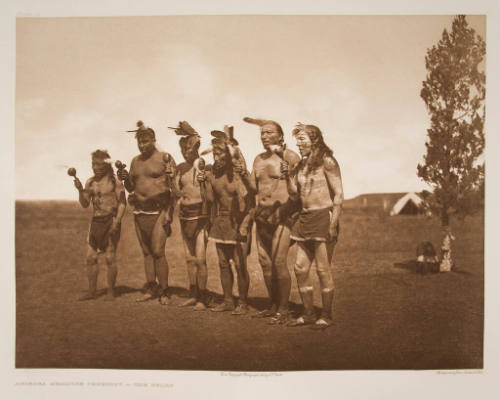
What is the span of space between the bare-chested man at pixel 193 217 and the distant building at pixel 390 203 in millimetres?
1475

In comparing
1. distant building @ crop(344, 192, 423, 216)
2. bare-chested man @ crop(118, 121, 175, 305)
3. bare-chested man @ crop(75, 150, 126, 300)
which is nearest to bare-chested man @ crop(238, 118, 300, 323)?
distant building @ crop(344, 192, 423, 216)

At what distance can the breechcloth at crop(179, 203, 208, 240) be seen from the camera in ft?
16.2

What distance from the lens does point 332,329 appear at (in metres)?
4.81

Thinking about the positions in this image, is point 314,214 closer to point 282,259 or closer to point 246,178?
point 282,259

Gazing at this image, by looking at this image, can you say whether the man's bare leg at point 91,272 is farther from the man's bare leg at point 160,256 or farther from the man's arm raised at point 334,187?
the man's arm raised at point 334,187

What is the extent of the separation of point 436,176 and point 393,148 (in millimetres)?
525

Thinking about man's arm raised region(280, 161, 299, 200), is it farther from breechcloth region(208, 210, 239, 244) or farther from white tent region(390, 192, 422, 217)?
white tent region(390, 192, 422, 217)

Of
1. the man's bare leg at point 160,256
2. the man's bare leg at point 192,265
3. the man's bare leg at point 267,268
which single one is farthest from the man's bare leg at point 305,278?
the man's bare leg at point 160,256

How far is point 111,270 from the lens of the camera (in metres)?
4.95

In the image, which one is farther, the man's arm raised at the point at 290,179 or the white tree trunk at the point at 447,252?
the white tree trunk at the point at 447,252

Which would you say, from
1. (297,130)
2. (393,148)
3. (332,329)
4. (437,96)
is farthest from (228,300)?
(437,96)

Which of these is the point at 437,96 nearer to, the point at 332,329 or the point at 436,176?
the point at 436,176

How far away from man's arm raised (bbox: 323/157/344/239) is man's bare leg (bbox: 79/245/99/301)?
242 centimetres

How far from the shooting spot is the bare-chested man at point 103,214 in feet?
16.2
